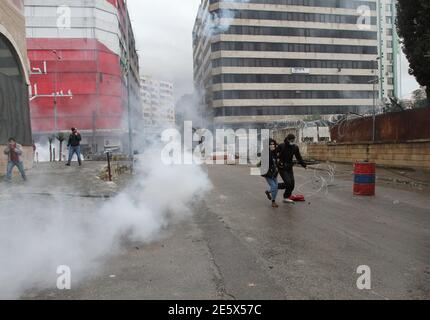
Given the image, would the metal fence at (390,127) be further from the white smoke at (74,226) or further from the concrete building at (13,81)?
the concrete building at (13,81)

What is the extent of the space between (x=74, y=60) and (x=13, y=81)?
37580 millimetres

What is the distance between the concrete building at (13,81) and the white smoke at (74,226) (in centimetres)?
445

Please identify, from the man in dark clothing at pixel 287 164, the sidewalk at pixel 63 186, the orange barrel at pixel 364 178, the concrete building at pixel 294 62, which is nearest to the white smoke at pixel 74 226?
the sidewalk at pixel 63 186

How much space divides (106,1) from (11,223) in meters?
49.2

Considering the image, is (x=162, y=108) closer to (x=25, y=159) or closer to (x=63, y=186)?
(x=25, y=159)

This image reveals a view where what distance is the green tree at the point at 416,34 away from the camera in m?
17.0

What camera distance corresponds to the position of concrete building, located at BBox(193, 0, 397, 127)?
62594 mm

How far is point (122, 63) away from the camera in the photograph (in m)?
49.6

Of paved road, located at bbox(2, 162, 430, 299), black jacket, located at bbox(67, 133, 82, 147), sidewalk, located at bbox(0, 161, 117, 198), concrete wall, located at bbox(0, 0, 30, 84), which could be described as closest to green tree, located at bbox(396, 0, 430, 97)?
paved road, located at bbox(2, 162, 430, 299)

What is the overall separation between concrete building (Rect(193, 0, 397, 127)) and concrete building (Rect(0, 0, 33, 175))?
1639 inches

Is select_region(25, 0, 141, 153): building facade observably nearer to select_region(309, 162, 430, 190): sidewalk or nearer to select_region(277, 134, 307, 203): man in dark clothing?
select_region(309, 162, 430, 190): sidewalk
